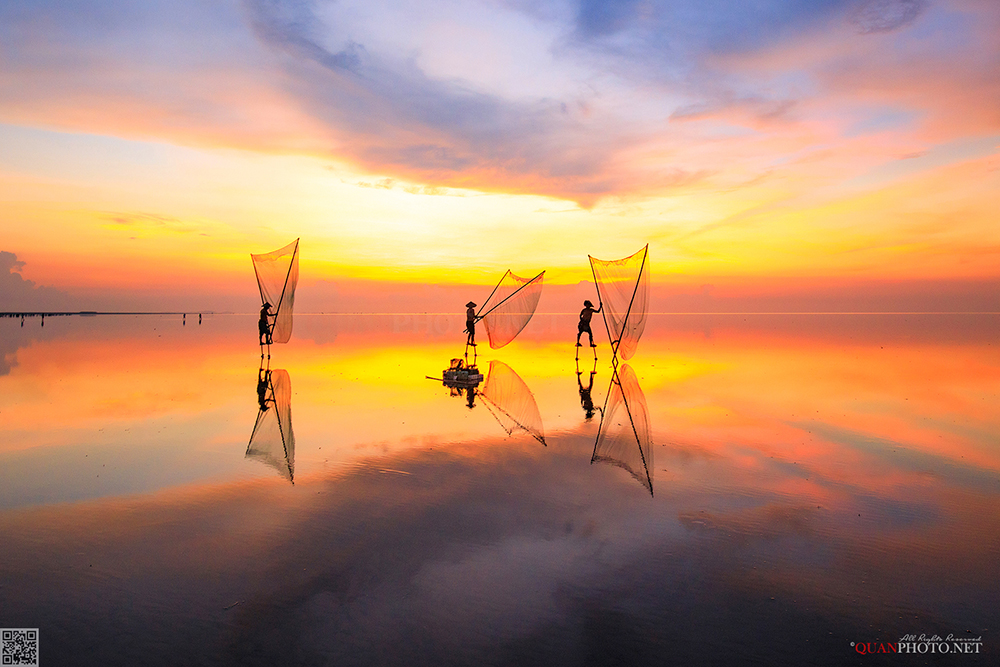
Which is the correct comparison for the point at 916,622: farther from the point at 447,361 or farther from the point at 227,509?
the point at 447,361

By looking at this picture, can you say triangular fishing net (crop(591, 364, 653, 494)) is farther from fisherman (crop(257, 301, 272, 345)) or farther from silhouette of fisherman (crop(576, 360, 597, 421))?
fisherman (crop(257, 301, 272, 345))

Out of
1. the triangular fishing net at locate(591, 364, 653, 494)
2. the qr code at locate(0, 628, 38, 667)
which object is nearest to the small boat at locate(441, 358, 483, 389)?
the triangular fishing net at locate(591, 364, 653, 494)

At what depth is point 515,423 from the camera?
13.1 m

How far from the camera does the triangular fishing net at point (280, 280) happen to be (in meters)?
23.1

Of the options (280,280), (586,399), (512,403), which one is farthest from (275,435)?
(280,280)

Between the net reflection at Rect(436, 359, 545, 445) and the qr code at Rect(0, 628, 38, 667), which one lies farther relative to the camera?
the net reflection at Rect(436, 359, 545, 445)

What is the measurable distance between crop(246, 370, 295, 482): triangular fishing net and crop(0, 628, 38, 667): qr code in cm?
410

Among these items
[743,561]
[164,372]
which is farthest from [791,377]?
[164,372]

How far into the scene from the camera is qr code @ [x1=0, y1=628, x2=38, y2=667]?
175 inches

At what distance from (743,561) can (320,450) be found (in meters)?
7.46

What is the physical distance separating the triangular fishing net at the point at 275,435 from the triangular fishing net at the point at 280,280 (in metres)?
7.10

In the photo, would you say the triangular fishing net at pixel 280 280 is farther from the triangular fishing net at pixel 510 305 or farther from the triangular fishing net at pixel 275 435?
the triangular fishing net at pixel 510 305

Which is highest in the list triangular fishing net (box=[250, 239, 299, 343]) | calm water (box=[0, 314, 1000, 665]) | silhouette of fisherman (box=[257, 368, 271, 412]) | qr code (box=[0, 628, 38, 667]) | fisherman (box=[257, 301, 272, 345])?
triangular fishing net (box=[250, 239, 299, 343])

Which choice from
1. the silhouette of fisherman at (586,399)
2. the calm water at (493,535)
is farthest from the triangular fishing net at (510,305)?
the calm water at (493,535)
